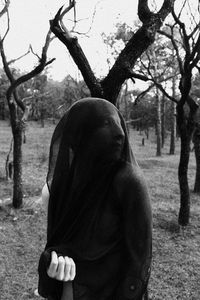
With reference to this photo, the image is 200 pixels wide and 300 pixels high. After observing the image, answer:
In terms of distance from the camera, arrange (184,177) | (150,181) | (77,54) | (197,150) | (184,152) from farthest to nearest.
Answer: (150,181)
(197,150)
(184,177)
(184,152)
(77,54)

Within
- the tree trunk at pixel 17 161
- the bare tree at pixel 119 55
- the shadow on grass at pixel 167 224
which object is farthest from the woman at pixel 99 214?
the tree trunk at pixel 17 161

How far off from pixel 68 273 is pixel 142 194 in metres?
0.44

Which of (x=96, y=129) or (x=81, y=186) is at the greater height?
(x=96, y=129)

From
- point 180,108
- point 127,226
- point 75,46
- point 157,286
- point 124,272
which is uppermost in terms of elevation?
point 75,46

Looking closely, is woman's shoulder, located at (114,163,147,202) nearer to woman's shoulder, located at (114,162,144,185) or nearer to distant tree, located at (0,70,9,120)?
woman's shoulder, located at (114,162,144,185)

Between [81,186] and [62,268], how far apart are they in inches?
13.6

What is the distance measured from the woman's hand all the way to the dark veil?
71mm

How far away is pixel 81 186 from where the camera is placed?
1513mm

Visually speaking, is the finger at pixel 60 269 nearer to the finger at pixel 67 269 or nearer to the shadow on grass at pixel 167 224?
the finger at pixel 67 269

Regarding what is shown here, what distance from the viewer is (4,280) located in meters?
4.52

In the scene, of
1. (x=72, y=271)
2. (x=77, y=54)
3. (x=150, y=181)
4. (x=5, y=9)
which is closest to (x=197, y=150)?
(x=150, y=181)

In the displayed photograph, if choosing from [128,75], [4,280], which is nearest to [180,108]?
[128,75]

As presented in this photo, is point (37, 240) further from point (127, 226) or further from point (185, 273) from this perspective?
point (127, 226)

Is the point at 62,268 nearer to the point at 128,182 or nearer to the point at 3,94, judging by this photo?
the point at 128,182
